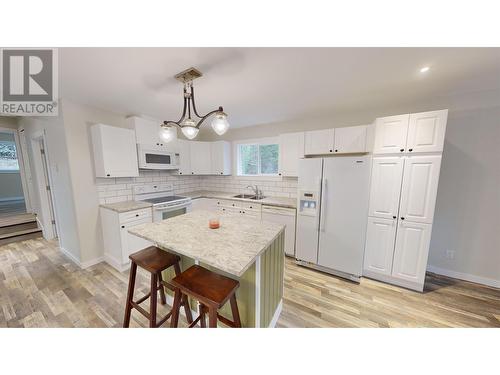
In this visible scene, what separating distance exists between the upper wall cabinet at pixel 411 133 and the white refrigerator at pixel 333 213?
31 centimetres

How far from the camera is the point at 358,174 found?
6.89 ft

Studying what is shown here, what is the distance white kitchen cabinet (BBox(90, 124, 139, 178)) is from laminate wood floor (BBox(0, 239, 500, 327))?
56.1 inches

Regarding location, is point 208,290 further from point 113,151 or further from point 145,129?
point 145,129

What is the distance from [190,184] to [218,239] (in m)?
3.05

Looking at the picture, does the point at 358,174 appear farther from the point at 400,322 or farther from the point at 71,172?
the point at 71,172

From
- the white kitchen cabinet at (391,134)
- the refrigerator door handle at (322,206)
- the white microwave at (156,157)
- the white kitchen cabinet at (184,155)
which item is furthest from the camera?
the white kitchen cabinet at (184,155)

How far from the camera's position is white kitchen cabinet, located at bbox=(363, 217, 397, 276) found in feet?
6.95

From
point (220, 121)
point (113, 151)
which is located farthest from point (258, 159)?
point (113, 151)

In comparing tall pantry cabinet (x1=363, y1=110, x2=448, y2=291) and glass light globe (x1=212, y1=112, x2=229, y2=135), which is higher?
glass light globe (x1=212, y1=112, x2=229, y2=135)

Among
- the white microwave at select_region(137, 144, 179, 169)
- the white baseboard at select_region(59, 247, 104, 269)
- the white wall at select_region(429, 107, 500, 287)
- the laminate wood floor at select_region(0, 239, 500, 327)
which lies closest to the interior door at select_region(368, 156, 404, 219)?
the white wall at select_region(429, 107, 500, 287)

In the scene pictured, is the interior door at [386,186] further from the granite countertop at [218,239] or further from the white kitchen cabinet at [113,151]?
the white kitchen cabinet at [113,151]

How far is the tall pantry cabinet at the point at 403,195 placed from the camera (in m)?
1.87

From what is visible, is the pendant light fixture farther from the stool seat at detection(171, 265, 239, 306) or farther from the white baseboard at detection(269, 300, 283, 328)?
the white baseboard at detection(269, 300, 283, 328)

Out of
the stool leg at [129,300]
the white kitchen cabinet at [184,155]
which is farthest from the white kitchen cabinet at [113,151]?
the stool leg at [129,300]
